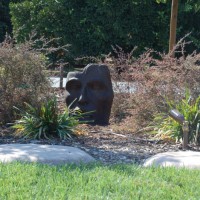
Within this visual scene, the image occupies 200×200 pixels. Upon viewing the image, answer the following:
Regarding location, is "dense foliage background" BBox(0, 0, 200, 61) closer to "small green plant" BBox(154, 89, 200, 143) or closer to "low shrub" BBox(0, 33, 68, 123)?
"low shrub" BBox(0, 33, 68, 123)

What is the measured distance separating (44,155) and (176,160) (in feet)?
5.09

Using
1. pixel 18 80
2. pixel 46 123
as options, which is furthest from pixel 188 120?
pixel 18 80

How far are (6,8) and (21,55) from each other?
23.9m

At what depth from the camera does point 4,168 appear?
6.03 metres

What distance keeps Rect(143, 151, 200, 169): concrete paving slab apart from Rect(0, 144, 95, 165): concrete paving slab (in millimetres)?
743

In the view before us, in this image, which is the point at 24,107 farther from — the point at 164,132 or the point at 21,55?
the point at 164,132

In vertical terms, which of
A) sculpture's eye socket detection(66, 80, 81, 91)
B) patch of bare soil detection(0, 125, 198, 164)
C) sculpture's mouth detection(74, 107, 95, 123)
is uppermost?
sculpture's eye socket detection(66, 80, 81, 91)

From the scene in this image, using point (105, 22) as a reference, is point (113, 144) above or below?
below

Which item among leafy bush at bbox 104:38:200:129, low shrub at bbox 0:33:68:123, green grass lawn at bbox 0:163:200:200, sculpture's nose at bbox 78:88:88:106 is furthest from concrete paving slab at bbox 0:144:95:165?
sculpture's nose at bbox 78:88:88:106

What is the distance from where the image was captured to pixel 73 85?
11.3 meters

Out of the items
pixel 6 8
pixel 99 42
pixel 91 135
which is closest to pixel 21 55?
pixel 91 135

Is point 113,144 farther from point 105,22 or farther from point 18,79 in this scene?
point 105,22

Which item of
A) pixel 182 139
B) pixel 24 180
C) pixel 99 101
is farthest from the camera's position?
pixel 99 101

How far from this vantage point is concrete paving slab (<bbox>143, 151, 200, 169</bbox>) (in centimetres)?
666
